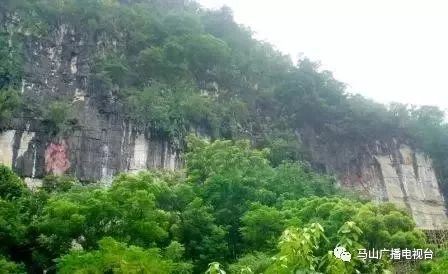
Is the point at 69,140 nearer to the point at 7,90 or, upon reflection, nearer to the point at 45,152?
the point at 45,152

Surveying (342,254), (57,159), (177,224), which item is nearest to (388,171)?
(57,159)

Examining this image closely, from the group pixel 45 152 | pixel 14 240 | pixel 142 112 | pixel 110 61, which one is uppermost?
pixel 110 61

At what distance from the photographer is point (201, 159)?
15.8 metres

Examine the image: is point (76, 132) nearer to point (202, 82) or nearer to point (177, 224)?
point (202, 82)

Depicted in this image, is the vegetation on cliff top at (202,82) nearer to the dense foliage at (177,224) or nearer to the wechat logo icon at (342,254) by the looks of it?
the dense foliage at (177,224)

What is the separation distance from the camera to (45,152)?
18.0 m

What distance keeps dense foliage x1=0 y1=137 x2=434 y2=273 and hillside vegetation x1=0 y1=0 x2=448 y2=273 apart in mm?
28

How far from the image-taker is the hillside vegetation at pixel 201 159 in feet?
32.3

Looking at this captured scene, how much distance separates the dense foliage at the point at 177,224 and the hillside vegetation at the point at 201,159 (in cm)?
3

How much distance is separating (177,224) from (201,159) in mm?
4217

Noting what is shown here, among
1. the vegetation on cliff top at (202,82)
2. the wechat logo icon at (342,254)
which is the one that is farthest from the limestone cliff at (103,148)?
the wechat logo icon at (342,254)

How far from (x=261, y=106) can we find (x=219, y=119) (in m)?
2.95

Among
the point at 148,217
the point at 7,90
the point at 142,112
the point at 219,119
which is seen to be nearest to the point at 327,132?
the point at 219,119

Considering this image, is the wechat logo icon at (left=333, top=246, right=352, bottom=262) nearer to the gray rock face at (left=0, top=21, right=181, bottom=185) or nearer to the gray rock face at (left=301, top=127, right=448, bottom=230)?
the gray rock face at (left=0, top=21, right=181, bottom=185)
